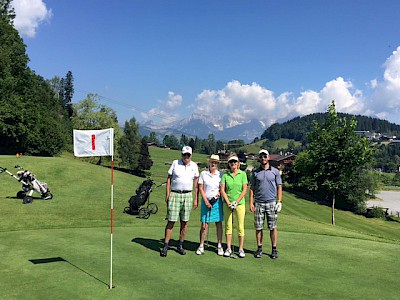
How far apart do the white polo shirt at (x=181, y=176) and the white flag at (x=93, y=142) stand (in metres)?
1.85

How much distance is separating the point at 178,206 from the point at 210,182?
3.09ft

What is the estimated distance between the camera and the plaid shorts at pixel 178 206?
784cm

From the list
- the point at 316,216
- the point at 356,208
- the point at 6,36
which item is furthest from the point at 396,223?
the point at 6,36

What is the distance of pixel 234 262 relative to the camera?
720cm

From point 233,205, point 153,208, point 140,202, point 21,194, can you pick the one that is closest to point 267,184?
point 233,205

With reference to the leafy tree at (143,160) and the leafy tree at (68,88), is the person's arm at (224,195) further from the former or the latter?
the leafy tree at (68,88)

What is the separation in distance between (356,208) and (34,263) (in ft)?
184

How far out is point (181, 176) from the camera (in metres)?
7.85

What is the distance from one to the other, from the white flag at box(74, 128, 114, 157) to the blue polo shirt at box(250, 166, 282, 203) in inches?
138

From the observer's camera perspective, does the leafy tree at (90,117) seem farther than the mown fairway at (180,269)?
Yes

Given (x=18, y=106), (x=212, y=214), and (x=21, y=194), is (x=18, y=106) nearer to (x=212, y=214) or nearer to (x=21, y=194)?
(x=21, y=194)

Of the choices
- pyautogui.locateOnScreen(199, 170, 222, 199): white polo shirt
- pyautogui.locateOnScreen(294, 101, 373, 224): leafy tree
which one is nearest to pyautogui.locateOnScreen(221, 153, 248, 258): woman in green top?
pyautogui.locateOnScreen(199, 170, 222, 199): white polo shirt

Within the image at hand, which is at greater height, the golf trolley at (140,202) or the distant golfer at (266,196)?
the distant golfer at (266,196)

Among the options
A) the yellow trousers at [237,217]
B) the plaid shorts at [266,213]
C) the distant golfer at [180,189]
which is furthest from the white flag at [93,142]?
the plaid shorts at [266,213]
